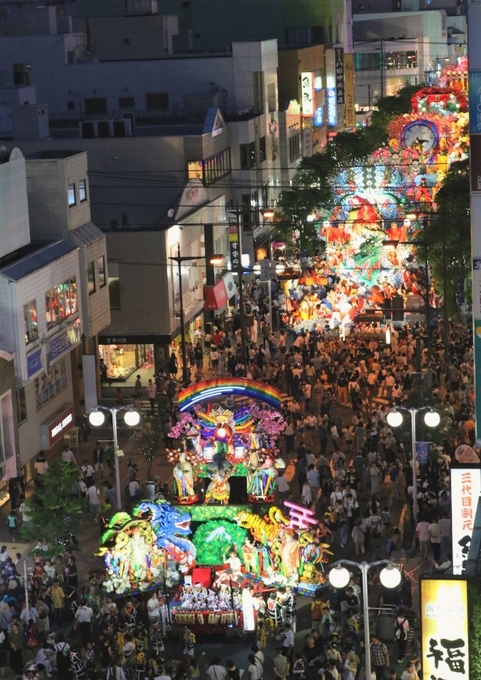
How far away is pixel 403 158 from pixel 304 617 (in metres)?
35.4

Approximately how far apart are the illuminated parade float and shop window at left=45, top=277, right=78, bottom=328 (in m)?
10.1

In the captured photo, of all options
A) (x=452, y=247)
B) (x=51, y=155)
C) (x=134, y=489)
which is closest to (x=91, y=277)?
(x=51, y=155)

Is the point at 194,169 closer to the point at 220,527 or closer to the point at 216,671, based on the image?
the point at 220,527

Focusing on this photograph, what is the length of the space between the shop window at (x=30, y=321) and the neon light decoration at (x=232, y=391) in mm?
8502

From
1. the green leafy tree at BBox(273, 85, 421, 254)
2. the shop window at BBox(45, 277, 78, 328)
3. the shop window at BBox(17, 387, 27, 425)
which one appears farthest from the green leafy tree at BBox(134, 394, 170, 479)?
the green leafy tree at BBox(273, 85, 421, 254)

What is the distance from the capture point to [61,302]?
45.1 meters

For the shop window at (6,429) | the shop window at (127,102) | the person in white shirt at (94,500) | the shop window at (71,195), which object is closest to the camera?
the person in white shirt at (94,500)

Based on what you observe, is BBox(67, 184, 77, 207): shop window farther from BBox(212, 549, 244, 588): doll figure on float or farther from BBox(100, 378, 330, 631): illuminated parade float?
BBox(212, 549, 244, 588): doll figure on float

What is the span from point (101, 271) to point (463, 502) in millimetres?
24265

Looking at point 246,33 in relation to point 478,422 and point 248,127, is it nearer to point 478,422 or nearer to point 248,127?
point 248,127

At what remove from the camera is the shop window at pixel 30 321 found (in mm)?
41719

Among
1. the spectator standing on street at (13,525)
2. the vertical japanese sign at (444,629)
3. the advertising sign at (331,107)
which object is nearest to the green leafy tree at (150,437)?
the spectator standing on street at (13,525)

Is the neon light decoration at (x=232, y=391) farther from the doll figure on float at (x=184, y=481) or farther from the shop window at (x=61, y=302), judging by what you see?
the shop window at (x=61, y=302)

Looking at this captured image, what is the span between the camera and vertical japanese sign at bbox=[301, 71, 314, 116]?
84.8 m
